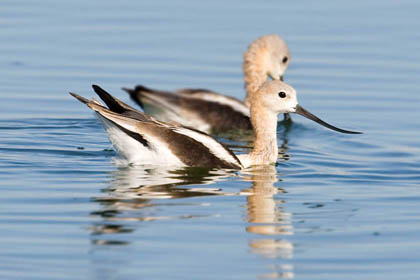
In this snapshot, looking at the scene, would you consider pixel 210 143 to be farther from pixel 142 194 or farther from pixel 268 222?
pixel 268 222

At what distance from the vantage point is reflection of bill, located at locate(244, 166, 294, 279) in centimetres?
789

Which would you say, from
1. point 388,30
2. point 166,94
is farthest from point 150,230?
point 388,30

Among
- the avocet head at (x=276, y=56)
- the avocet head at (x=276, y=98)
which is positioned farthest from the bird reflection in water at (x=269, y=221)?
the avocet head at (x=276, y=56)

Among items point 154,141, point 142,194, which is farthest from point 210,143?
point 142,194

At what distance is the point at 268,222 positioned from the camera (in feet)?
29.0

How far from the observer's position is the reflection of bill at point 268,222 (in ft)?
25.9

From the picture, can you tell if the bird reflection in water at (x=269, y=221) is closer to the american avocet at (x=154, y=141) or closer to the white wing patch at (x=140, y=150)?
the american avocet at (x=154, y=141)

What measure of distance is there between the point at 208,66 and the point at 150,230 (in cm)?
770

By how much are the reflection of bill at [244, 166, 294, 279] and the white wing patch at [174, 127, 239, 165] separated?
32 cm

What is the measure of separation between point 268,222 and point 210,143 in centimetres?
207

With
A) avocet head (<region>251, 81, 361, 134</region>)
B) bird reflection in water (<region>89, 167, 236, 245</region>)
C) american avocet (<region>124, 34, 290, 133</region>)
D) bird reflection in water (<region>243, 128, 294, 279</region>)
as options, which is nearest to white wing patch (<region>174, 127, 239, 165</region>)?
bird reflection in water (<region>89, 167, 236, 245</region>)

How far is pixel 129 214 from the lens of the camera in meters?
8.80

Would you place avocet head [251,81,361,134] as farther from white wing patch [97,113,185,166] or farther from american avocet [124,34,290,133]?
american avocet [124,34,290,133]

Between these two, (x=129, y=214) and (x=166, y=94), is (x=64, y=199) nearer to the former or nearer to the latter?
(x=129, y=214)
